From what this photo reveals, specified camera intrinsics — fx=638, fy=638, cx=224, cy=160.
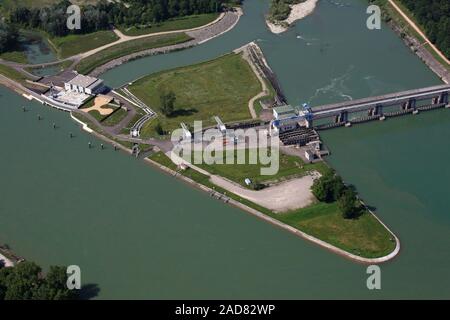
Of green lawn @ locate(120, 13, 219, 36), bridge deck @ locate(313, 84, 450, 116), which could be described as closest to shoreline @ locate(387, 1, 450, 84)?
bridge deck @ locate(313, 84, 450, 116)

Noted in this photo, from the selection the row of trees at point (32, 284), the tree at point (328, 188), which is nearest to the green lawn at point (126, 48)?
the tree at point (328, 188)

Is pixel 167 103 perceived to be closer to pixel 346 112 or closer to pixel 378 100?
pixel 346 112

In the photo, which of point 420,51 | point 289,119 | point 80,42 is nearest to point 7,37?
point 80,42

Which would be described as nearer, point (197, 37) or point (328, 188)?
point (328, 188)

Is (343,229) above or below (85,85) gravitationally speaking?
below

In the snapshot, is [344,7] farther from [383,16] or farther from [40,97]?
[40,97]

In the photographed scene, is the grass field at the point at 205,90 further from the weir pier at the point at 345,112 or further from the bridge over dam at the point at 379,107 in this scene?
the bridge over dam at the point at 379,107

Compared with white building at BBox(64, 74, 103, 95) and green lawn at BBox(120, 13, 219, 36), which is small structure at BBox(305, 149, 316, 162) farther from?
green lawn at BBox(120, 13, 219, 36)
